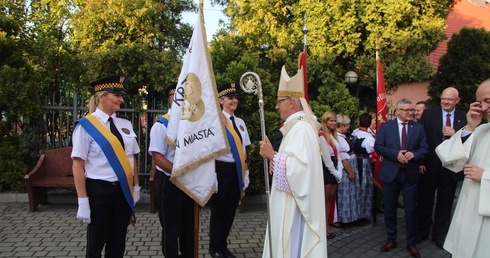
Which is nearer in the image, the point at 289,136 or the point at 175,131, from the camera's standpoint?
the point at 289,136

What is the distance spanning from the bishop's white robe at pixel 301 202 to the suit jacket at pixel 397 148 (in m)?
2.16

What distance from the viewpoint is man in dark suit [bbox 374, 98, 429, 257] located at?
5.07 meters

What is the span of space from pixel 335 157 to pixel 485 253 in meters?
2.86

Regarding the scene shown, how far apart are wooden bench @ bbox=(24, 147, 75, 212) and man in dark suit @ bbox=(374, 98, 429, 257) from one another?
197 inches

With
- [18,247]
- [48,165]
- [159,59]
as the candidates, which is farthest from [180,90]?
[159,59]

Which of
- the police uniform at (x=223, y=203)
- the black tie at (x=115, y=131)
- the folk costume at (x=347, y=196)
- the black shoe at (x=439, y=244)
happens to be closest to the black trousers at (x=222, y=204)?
the police uniform at (x=223, y=203)

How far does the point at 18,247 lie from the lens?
4.95m

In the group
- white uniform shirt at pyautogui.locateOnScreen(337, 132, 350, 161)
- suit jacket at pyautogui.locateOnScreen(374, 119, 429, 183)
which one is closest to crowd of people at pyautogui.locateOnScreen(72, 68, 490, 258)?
suit jacket at pyautogui.locateOnScreen(374, 119, 429, 183)

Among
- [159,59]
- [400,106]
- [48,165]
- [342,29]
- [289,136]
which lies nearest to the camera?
[289,136]

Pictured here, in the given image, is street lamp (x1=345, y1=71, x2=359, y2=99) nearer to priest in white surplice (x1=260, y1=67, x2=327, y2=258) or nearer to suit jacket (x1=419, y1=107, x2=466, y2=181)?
suit jacket (x1=419, y1=107, x2=466, y2=181)

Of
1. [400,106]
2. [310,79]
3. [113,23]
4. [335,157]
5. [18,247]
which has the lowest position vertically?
[18,247]

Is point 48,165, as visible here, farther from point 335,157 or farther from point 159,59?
point 335,157

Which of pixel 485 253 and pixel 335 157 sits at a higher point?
pixel 335 157

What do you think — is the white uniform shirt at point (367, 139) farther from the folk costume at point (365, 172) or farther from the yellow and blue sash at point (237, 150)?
the yellow and blue sash at point (237, 150)
